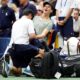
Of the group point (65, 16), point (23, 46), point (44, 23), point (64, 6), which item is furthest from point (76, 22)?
point (23, 46)

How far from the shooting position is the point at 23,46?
Answer: 11156mm

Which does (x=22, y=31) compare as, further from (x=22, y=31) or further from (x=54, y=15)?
(x=54, y=15)

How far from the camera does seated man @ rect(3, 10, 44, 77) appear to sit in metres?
11.1

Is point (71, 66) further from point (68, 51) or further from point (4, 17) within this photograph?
point (4, 17)

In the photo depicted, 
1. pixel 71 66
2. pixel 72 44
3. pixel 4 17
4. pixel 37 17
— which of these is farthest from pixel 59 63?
pixel 4 17

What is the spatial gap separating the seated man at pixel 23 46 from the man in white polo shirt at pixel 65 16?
1438 mm

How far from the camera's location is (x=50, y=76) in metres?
10.7

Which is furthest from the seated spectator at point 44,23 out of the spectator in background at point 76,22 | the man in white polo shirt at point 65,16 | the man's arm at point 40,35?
the spectator in background at point 76,22

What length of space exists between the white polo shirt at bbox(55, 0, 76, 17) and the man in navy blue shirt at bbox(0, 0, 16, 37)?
1.30 meters

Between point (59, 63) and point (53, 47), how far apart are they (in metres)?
1.78

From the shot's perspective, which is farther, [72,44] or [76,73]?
[72,44]

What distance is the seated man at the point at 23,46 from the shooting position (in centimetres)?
1114

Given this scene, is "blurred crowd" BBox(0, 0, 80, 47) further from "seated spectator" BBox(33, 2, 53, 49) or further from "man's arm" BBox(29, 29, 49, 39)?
"man's arm" BBox(29, 29, 49, 39)

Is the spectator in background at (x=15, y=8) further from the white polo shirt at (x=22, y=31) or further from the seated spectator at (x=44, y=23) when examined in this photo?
the white polo shirt at (x=22, y=31)
